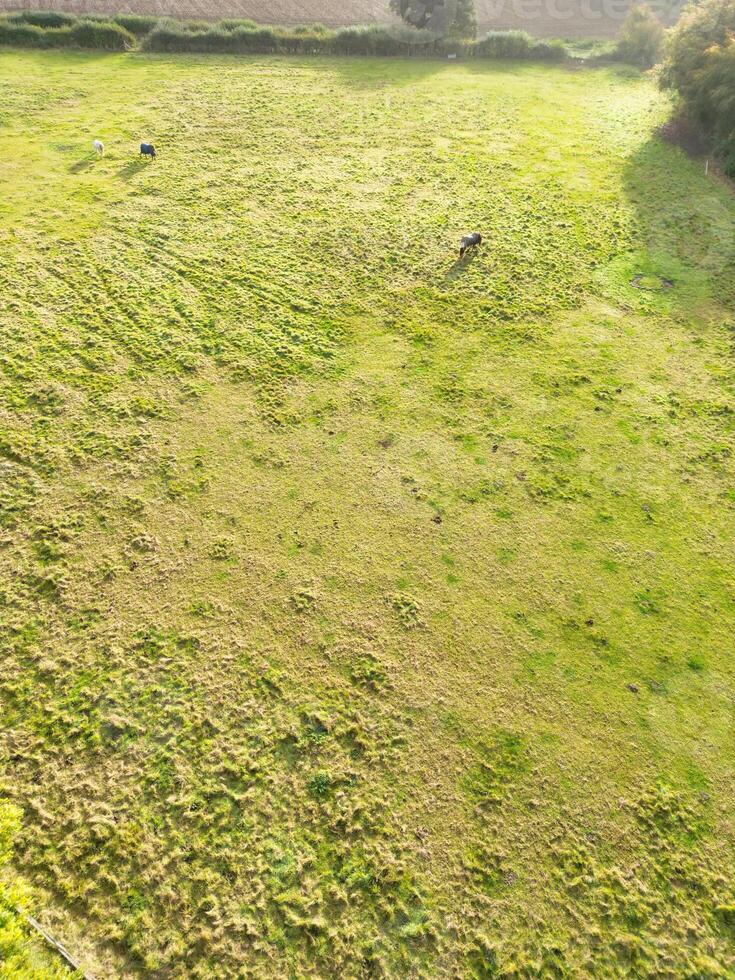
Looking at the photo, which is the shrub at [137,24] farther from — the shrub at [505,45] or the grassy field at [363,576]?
the shrub at [505,45]

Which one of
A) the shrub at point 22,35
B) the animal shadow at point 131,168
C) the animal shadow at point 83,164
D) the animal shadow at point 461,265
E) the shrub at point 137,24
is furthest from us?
the shrub at point 137,24

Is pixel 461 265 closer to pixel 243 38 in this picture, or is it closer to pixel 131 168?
pixel 131 168

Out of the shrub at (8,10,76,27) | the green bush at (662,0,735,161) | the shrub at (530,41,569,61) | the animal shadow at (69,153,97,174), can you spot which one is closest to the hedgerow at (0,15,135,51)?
the shrub at (8,10,76,27)

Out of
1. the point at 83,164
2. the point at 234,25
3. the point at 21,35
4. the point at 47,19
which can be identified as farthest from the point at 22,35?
the point at 83,164

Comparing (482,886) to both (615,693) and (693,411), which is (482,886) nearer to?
(615,693)

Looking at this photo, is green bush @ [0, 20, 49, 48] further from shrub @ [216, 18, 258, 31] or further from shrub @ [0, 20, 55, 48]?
shrub @ [216, 18, 258, 31]

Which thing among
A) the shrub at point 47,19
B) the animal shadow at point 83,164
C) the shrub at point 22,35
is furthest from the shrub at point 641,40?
the animal shadow at point 83,164
